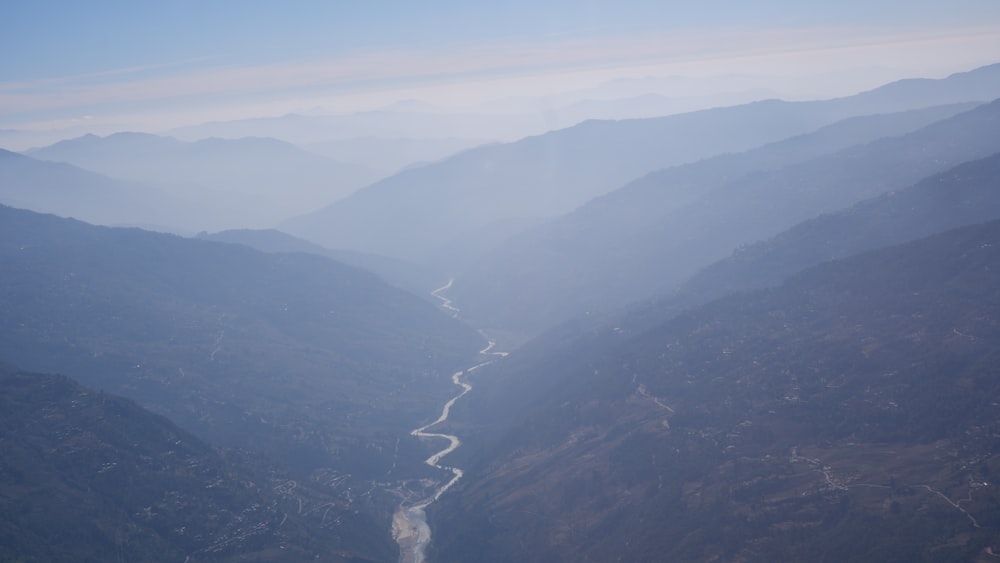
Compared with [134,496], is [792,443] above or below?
below

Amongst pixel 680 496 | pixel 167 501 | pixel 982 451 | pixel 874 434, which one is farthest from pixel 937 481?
pixel 167 501

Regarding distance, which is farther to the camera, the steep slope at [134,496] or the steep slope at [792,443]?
the steep slope at [134,496]

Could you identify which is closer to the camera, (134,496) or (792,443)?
(792,443)

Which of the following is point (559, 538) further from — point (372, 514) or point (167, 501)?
point (167, 501)

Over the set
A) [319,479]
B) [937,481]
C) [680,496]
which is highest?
[937,481]

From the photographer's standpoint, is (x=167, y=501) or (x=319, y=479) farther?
(x=319, y=479)
